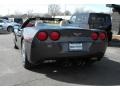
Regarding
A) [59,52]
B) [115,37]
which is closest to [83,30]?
[59,52]

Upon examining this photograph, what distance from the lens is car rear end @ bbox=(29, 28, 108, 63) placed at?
613cm

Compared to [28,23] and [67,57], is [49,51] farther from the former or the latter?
[28,23]

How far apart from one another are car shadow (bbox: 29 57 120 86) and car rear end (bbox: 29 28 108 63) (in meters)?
0.47

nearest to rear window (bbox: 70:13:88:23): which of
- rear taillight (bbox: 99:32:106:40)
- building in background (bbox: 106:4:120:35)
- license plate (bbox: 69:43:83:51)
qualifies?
building in background (bbox: 106:4:120:35)

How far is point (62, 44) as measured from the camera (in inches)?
244

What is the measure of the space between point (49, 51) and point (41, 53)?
0.19 meters

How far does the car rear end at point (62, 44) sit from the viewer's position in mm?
6133

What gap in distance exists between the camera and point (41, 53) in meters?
6.16

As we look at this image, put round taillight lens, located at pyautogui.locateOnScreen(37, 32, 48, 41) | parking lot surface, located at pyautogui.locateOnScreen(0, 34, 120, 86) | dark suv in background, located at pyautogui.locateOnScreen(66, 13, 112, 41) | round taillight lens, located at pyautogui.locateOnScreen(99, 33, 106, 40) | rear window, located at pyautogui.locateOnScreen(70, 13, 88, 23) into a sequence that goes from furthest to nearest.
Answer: rear window, located at pyautogui.locateOnScreen(70, 13, 88, 23), dark suv in background, located at pyautogui.locateOnScreen(66, 13, 112, 41), round taillight lens, located at pyautogui.locateOnScreen(99, 33, 106, 40), round taillight lens, located at pyautogui.locateOnScreen(37, 32, 48, 41), parking lot surface, located at pyautogui.locateOnScreen(0, 34, 120, 86)

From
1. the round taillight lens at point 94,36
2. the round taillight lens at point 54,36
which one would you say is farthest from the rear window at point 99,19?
the round taillight lens at point 54,36

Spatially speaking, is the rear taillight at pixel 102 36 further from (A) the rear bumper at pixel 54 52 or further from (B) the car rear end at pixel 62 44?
(A) the rear bumper at pixel 54 52

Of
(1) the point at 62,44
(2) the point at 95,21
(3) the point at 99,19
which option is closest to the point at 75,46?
(1) the point at 62,44

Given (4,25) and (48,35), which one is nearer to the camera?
(48,35)

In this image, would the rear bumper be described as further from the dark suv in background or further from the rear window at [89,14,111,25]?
the rear window at [89,14,111,25]
